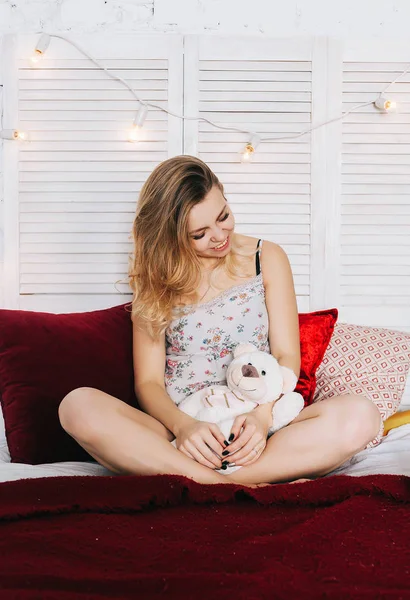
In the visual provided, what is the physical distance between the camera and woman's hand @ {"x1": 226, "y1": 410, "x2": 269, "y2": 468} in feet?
4.39

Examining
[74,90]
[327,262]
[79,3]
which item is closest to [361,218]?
[327,262]

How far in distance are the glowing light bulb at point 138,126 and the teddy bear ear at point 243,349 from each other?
0.90m

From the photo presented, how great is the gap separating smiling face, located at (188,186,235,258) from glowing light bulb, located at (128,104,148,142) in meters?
0.58

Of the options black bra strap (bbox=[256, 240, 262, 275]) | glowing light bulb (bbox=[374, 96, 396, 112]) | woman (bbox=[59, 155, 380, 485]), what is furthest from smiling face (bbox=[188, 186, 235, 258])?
glowing light bulb (bbox=[374, 96, 396, 112])

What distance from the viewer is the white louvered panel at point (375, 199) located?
2195 millimetres

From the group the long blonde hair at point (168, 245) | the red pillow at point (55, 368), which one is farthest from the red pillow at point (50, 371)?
the long blonde hair at point (168, 245)

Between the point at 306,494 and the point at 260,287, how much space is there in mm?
729

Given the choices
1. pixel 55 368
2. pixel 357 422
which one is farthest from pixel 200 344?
pixel 357 422

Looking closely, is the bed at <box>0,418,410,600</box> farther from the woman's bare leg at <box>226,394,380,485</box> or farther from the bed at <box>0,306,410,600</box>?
the woman's bare leg at <box>226,394,380,485</box>

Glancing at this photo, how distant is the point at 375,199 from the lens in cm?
221

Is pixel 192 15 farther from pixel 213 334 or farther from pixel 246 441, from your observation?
pixel 246 441

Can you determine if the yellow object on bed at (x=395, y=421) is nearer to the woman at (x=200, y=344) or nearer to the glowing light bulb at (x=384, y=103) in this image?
the woman at (x=200, y=344)

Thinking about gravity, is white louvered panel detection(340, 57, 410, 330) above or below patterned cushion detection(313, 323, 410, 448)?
above

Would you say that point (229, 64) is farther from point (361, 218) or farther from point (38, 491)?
point (38, 491)
